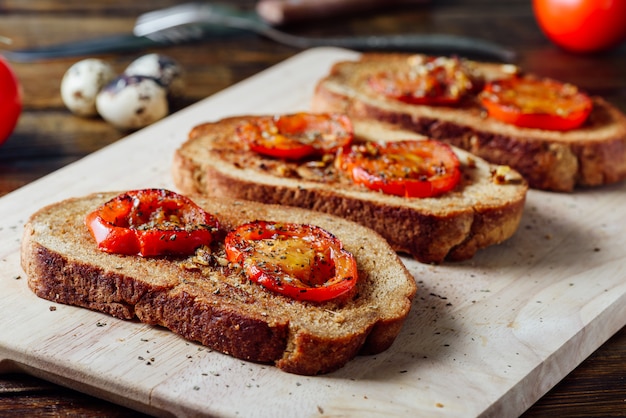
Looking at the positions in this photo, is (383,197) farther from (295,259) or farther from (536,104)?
(536,104)

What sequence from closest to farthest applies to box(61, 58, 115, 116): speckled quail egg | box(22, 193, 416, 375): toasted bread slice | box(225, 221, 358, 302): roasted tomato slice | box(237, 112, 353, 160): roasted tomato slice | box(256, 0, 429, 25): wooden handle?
box(22, 193, 416, 375): toasted bread slice, box(225, 221, 358, 302): roasted tomato slice, box(237, 112, 353, 160): roasted tomato slice, box(61, 58, 115, 116): speckled quail egg, box(256, 0, 429, 25): wooden handle

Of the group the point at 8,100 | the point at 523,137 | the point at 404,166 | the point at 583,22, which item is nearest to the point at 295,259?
the point at 404,166

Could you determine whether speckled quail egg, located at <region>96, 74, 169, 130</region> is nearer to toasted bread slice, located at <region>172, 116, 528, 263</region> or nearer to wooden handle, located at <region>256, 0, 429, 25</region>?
toasted bread slice, located at <region>172, 116, 528, 263</region>

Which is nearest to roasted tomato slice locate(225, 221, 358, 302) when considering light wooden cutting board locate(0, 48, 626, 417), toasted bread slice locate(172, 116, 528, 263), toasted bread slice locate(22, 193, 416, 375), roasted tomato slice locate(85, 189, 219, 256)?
toasted bread slice locate(22, 193, 416, 375)

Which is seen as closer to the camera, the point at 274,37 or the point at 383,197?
the point at 383,197

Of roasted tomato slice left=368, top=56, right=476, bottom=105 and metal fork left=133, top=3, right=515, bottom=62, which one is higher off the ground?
roasted tomato slice left=368, top=56, right=476, bottom=105

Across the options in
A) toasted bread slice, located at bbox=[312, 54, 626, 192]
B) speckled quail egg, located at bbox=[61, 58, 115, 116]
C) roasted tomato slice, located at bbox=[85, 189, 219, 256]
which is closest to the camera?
roasted tomato slice, located at bbox=[85, 189, 219, 256]

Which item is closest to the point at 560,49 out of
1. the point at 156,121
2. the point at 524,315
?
the point at 156,121
